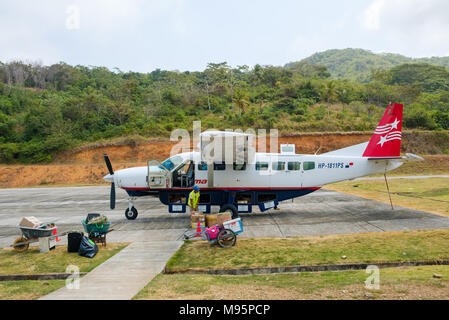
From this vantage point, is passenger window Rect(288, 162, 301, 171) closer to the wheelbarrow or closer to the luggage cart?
the luggage cart

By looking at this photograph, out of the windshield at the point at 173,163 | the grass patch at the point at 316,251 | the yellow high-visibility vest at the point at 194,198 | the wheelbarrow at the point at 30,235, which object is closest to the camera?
the grass patch at the point at 316,251

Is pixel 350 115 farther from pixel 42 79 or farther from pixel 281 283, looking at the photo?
pixel 42 79

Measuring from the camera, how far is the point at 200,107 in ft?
165

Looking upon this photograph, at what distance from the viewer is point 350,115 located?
1797 inches

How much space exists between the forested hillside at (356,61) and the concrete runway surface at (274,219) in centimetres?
10747

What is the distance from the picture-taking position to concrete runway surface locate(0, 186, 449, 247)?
10406 mm

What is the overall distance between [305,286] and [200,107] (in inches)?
1831

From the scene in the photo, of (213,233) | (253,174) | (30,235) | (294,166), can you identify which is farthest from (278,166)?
(30,235)

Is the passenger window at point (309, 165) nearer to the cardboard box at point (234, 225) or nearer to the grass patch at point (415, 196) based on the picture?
the grass patch at point (415, 196)

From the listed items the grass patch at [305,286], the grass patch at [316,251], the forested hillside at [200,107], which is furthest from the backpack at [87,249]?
the forested hillside at [200,107]

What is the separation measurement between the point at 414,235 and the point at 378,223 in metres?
2.18

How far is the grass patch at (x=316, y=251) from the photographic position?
7070 millimetres

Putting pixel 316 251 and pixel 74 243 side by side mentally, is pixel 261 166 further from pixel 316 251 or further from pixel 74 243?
pixel 74 243
